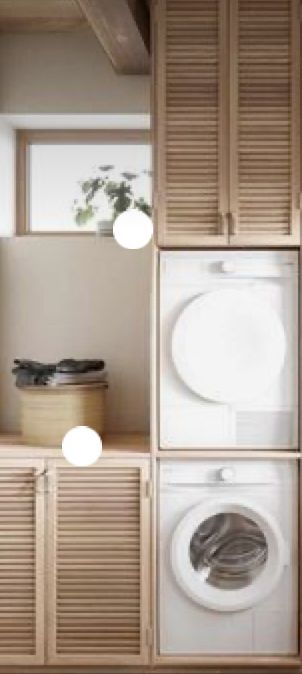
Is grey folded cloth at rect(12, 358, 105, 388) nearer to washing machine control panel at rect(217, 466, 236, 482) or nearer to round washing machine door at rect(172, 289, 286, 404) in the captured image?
round washing machine door at rect(172, 289, 286, 404)

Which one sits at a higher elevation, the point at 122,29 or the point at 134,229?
the point at 122,29

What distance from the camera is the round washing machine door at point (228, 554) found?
3.74 m

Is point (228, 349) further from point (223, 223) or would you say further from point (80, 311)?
point (80, 311)

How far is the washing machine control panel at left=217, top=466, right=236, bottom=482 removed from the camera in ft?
12.2

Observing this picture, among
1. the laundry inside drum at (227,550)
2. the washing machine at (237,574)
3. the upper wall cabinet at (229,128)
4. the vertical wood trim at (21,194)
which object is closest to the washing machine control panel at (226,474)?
the washing machine at (237,574)

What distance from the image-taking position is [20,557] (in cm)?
379

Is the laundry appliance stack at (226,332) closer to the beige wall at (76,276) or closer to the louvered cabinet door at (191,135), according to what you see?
the louvered cabinet door at (191,135)

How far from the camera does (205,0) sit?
145 inches

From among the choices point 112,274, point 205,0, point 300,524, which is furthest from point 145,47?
point 300,524

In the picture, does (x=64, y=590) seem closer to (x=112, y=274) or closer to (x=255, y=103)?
(x=112, y=274)

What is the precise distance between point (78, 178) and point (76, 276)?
45 centimetres

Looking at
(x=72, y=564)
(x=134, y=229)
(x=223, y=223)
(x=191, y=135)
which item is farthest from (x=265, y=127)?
(x=72, y=564)

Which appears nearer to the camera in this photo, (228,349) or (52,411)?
(228,349)

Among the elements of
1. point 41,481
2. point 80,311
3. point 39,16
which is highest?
point 39,16
